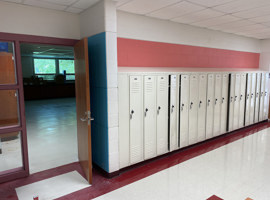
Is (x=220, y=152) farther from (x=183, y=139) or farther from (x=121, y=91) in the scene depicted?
(x=121, y=91)

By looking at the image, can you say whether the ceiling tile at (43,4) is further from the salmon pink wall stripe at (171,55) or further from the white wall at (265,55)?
the white wall at (265,55)

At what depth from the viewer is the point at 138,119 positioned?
3.62 m

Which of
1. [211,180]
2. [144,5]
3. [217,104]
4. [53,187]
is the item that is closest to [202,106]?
[217,104]

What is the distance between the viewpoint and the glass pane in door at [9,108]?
3.47 metres

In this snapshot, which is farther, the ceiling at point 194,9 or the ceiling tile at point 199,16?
the ceiling tile at point 199,16

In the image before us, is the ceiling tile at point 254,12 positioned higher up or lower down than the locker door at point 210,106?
higher up

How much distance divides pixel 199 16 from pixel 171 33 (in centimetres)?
70

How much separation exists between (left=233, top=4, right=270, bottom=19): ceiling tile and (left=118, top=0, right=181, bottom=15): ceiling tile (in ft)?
5.01

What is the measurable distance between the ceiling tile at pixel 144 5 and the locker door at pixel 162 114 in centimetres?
122

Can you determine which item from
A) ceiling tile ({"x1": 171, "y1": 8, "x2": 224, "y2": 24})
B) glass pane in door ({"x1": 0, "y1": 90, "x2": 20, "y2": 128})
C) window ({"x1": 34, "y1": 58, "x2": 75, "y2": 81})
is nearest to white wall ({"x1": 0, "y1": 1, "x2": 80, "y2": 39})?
glass pane in door ({"x1": 0, "y1": 90, "x2": 20, "y2": 128})

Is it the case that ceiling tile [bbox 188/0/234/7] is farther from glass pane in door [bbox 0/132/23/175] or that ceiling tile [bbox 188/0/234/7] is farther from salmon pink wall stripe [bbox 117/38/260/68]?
glass pane in door [bbox 0/132/23/175]

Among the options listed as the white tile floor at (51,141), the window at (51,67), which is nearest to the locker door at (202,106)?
the white tile floor at (51,141)

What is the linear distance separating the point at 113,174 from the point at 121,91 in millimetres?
1381

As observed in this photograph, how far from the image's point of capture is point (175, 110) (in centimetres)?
421
